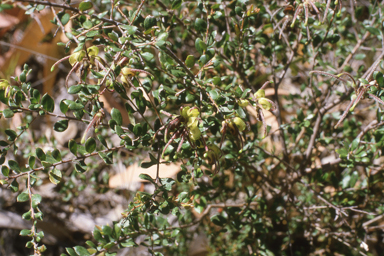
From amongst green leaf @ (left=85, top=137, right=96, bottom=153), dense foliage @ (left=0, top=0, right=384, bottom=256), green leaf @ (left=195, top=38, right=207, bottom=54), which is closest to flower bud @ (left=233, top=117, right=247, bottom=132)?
dense foliage @ (left=0, top=0, right=384, bottom=256)

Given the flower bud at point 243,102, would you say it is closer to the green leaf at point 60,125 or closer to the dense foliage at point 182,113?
the dense foliage at point 182,113

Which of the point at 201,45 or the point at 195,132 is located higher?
the point at 201,45

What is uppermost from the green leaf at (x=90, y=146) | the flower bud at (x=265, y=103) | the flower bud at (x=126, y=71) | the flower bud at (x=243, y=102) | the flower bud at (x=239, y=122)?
the flower bud at (x=126, y=71)

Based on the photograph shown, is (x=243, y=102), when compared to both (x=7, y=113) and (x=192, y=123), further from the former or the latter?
(x=7, y=113)

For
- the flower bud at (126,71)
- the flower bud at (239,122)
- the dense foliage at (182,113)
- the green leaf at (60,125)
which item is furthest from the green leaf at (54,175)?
the flower bud at (239,122)

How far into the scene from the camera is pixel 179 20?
1122 millimetres

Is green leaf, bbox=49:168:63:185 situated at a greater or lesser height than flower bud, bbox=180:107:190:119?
lesser

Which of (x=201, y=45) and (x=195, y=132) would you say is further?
(x=201, y=45)

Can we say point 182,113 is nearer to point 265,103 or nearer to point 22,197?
point 265,103

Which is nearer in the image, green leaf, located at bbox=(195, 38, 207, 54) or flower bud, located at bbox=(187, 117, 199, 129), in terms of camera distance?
flower bud, located at bbox=(187, 117, 199, 129)

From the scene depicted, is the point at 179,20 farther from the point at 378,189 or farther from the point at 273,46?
the point at 378,189

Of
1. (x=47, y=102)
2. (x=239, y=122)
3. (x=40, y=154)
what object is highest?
(x=47, y=102)

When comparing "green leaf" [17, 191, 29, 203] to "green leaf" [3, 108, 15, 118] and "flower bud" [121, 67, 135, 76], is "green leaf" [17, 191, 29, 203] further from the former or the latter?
"flower bud" [121, 67, 135, 76]

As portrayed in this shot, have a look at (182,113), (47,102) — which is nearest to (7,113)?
(47,102)
